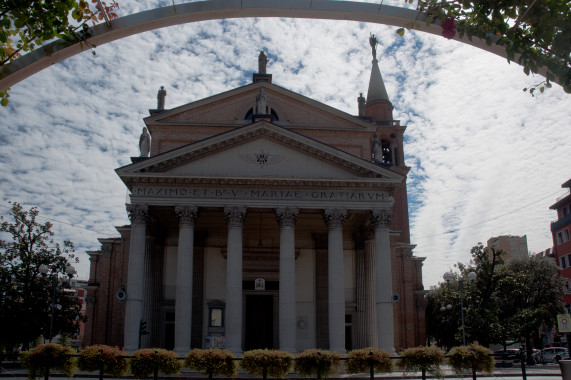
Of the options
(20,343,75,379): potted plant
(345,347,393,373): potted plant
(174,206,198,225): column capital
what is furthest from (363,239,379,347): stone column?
(20,343,75,379): potted plant

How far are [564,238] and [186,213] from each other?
40.5m

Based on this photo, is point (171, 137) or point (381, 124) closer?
point (171, 137)

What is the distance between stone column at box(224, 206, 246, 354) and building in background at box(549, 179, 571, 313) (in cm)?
3538

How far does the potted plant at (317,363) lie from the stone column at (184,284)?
9837 millimetres

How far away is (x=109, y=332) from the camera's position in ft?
107

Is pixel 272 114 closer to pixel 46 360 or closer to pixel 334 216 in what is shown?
pixel 334 216

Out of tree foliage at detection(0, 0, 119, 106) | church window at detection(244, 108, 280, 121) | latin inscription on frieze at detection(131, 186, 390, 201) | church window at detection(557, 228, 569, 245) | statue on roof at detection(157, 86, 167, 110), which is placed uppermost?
statue on roof at detection(157, 86, 167, 110)

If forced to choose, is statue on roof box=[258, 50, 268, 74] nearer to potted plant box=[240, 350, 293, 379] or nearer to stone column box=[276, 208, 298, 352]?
stone column box=[276, 208, 298, 352]

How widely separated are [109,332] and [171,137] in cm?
1230

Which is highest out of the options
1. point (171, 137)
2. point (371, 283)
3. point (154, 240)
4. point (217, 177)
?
point (171, 137)

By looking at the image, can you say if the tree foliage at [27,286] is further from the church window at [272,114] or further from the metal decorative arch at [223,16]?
the metal decorative arch at [223,16]

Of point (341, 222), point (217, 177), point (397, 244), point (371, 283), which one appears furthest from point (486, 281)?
point (217, 177)

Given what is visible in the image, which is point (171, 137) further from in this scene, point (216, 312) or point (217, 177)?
point (216, 312)

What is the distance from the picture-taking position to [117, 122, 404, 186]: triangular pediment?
2752cm
